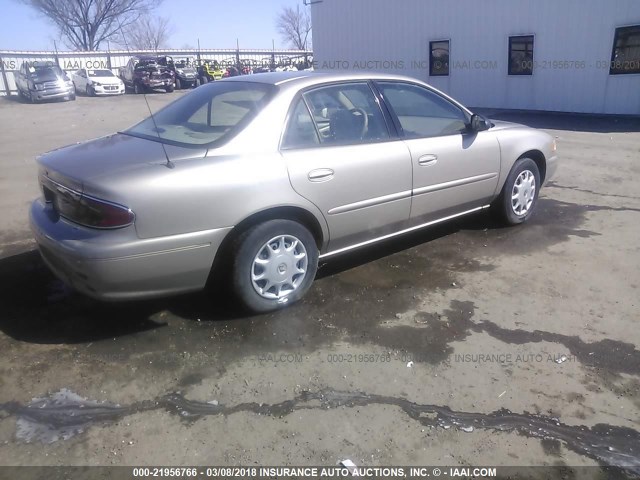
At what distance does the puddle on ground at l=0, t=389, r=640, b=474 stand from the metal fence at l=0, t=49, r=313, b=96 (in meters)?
34.1

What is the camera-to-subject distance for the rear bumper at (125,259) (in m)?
3.05

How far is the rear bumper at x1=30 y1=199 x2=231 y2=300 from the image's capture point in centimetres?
305

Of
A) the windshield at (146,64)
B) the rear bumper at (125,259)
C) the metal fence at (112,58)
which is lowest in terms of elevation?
the rear bumper at (125,259)

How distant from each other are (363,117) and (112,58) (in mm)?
38452

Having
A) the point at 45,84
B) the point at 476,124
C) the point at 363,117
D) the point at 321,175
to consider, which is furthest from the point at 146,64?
the point at 321,175

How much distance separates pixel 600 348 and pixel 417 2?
58.6ft

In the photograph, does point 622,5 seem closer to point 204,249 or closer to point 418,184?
point 418,184

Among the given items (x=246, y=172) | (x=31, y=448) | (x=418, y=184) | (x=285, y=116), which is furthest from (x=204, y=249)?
(x=418, y=184)

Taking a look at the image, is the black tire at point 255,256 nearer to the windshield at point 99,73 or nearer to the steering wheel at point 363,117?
the steering wheel at point 363,117

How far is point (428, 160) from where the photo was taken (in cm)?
439

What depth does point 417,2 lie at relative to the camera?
61.4 ft

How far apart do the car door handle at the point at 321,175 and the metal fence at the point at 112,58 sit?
33.2m

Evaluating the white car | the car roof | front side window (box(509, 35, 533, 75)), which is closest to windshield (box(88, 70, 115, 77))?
the white car

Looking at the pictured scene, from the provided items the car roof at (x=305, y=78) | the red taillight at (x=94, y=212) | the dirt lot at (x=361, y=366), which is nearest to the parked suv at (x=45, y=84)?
the dirt lot at (x=361, y=366)
